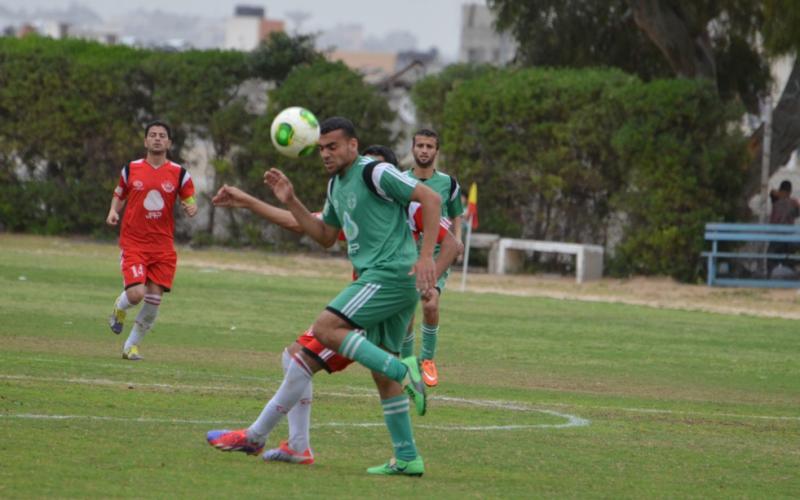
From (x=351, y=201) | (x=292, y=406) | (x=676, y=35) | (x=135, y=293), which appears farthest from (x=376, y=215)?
(x=676, y=35)

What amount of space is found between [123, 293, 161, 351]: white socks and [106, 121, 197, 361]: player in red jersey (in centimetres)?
2

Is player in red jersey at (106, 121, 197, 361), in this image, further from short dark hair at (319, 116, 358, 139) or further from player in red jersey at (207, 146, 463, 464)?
short dark hair at (319, 116, 358, 139)

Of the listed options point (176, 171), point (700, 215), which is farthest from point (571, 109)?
point (176, 171)

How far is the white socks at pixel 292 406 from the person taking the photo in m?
9.55

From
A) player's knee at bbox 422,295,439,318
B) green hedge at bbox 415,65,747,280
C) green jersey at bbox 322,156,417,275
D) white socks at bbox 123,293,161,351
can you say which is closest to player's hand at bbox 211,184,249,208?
green jersey at bbox 322,156,417,275

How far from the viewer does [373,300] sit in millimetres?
9430

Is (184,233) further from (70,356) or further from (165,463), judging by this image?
(165,463)

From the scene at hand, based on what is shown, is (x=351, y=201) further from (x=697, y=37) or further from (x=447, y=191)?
(x=697, y=37)

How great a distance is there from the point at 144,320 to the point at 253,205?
685cm

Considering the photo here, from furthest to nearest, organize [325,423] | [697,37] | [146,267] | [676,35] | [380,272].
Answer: [697,37] → [676,35] → [146,267] → [325,423] → [380,272]

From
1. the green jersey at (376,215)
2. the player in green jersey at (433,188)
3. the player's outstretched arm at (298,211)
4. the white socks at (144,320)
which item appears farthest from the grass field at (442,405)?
the player's outstretched arm at (298,211)

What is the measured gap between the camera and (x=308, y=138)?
984 cm

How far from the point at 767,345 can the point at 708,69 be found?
48.5ft

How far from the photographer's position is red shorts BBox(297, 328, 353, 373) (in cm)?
957
